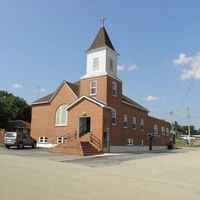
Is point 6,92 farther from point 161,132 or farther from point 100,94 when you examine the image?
point 100,94

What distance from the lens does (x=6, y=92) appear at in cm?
8438

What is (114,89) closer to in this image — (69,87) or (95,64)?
(95,64)

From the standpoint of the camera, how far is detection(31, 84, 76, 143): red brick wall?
132 ft

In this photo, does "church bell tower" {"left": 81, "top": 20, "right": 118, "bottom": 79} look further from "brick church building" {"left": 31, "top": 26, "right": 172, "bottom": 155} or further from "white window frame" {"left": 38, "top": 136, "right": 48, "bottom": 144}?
"white window frame" {"left": 38, "top": 136, "right": 48, "bottom": 144}

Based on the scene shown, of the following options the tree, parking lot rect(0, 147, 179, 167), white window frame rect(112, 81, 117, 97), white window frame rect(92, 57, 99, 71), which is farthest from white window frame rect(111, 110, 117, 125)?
the tree

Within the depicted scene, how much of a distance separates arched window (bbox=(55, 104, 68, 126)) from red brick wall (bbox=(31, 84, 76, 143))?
1.33ft

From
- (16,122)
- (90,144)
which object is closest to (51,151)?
(90,144)

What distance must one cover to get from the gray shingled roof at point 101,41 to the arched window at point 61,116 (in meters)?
7.91

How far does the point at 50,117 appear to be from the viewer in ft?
138

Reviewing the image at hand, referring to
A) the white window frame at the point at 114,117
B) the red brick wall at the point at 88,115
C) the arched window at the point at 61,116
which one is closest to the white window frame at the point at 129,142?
the white window frame at the point at 114,117

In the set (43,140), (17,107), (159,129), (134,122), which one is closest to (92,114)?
(43,140)

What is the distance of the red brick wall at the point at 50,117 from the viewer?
4031cm

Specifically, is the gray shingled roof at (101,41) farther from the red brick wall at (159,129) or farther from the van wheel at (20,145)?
the red brick wall at (159,129)

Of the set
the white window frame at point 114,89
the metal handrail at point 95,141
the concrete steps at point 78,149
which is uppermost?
the white window frame at point 114,89
